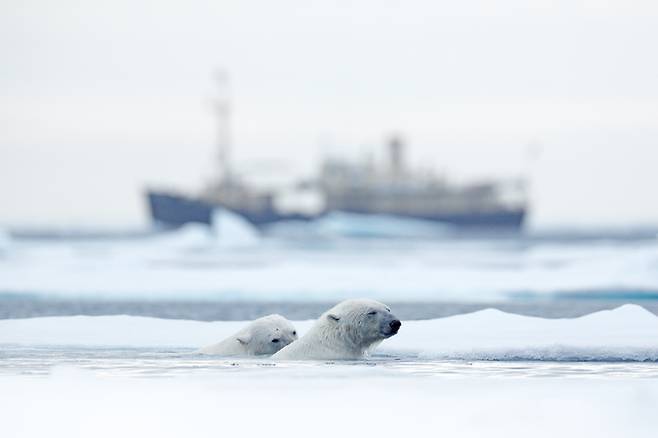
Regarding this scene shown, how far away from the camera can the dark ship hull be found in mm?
74188

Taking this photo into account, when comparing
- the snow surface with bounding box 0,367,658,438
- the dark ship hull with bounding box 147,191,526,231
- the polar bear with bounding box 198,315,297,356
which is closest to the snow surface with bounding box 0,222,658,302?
the polar bear with bounding box 198,315,297,356

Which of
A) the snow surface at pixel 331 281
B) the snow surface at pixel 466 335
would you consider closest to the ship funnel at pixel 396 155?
the snow surface at pixel 331 281

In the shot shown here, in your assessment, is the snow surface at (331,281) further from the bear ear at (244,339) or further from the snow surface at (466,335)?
the bear ear at (244,339)

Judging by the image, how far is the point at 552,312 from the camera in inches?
607

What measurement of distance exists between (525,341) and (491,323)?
861mm

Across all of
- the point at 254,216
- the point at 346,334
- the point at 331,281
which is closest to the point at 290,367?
the point at 346,334

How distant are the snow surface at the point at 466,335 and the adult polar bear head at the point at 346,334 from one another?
60cm

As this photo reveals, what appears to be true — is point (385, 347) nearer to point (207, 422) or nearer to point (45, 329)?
point (45, 329)

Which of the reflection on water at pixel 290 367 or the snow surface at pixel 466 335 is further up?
the snow surface at pixel 466 335

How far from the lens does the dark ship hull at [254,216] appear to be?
74188mm

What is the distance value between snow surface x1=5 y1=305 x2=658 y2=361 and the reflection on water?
1.20ft

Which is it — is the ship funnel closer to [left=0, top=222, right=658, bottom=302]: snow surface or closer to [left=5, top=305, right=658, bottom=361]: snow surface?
[left=0, top=222, right=658, bottom=302]: snow surface

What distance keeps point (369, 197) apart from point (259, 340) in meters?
68.6

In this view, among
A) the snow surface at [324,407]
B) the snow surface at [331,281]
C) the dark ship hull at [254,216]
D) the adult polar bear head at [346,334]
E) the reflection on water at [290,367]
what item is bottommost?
the snow surface at [324,407]
